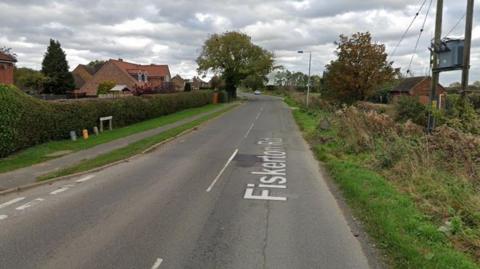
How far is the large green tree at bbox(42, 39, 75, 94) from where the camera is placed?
5381cm

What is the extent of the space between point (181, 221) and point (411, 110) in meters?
18.7

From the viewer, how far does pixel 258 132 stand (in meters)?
22.4

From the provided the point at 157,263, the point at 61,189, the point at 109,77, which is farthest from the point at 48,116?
the point at 109,77

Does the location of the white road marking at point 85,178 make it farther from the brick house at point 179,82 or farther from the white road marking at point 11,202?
the brick house at point 179,82

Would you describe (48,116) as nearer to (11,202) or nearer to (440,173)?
(11,202)

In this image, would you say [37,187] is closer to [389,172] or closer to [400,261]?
[400,261]

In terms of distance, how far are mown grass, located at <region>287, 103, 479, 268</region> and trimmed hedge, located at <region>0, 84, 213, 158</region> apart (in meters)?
11.0

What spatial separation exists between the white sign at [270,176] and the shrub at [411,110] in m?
8.95

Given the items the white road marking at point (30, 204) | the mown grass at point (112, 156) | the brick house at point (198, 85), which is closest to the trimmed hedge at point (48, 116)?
the mown grass at point (112, 156)

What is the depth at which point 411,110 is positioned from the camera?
71.8ft

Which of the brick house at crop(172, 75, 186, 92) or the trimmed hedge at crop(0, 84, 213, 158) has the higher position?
the brick house at crop(172, 75, 186, 92)

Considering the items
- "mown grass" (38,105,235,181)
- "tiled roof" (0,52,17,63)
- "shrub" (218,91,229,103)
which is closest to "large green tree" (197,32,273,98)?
"shrub" (218,91,229,103)

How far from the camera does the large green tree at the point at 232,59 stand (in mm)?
71125

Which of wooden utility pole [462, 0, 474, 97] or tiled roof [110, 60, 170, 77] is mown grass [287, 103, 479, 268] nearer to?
wooden utility pole [462, 0, 474, 97]
